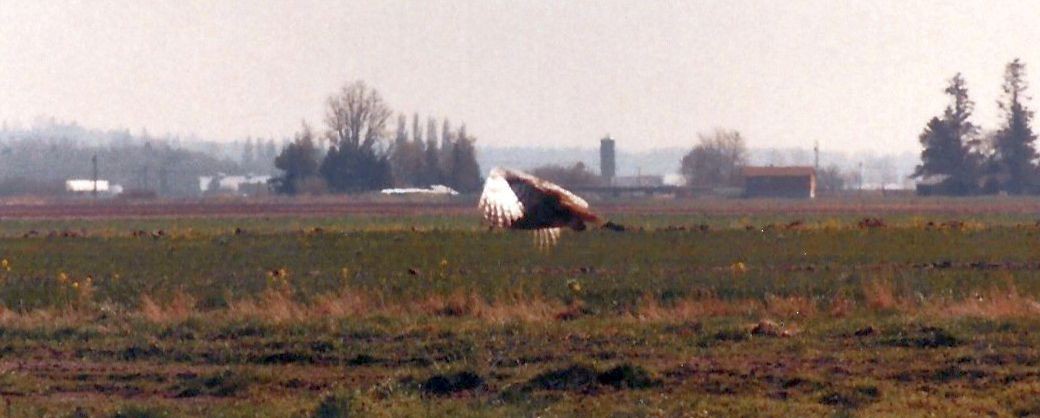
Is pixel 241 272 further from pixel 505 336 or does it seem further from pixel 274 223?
pixel 274 223

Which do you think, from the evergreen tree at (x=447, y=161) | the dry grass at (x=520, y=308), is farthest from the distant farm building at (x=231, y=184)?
the dry grass at (x=520, y=308)

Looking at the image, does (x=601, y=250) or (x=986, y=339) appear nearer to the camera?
(x=986, y=339)

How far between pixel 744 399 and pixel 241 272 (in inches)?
859

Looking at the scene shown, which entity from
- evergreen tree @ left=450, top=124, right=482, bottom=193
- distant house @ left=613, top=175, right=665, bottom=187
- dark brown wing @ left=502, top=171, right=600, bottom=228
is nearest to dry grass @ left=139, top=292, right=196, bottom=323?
evergreen tree @ left=450, top=124, right=482, bottom=193

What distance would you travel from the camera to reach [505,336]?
17.7m

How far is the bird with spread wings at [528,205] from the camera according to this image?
24.6ft

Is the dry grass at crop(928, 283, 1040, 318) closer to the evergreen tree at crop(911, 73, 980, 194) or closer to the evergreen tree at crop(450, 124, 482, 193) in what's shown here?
the evergreen tree at crop(450, 124, 482, 193)

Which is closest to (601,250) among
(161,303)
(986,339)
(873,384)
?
(161,303)

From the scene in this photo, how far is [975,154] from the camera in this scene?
116000 millimetres

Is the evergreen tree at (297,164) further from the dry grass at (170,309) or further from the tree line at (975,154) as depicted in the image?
the dry grass at (170,309)

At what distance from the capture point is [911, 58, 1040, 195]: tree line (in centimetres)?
11425

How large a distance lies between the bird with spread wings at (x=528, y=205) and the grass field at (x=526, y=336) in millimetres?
5261

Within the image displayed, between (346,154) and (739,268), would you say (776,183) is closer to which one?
(346,154)

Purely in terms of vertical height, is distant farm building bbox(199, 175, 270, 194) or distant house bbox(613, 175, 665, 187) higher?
distant house bbox(613, 175, 665, 187)
